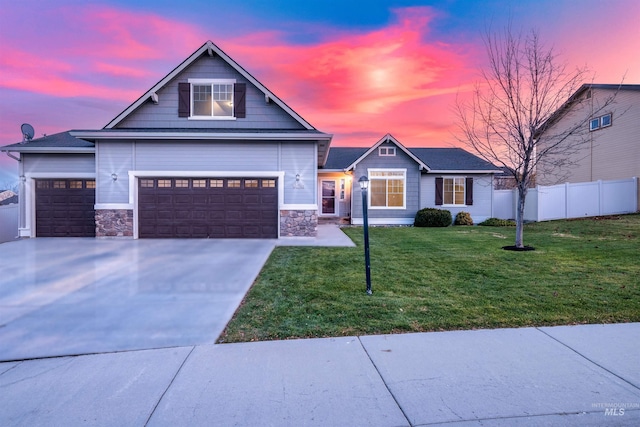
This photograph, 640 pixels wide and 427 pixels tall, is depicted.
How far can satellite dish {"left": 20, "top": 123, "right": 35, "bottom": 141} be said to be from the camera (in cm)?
1316

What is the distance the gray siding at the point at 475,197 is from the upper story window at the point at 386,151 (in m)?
2.41

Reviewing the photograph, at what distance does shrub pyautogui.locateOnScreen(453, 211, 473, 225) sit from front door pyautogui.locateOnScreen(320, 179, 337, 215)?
282 inches

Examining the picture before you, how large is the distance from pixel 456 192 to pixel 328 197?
7615mm

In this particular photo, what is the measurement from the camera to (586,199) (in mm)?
16625

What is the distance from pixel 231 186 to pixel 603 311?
1118 cm

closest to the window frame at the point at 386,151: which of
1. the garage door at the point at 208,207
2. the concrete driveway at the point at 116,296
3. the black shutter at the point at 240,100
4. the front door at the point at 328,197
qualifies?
the front door at the point at 328,197

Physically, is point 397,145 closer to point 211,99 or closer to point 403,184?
point 403,184

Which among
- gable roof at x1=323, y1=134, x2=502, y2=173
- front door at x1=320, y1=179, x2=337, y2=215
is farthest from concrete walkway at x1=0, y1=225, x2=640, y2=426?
front door at x1=320, y1=179, x2=337, y2=215

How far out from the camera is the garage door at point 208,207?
12352 millimetres

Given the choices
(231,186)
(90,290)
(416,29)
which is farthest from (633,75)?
(90,290)

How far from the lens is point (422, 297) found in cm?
521

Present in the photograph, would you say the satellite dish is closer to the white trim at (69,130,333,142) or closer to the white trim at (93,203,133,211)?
the white trim at (69,130,333,142)

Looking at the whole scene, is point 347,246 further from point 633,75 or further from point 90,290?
point 633,75

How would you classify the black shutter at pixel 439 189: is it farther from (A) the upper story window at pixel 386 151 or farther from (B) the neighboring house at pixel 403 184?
(A) the upper story window at pixel 386 151
